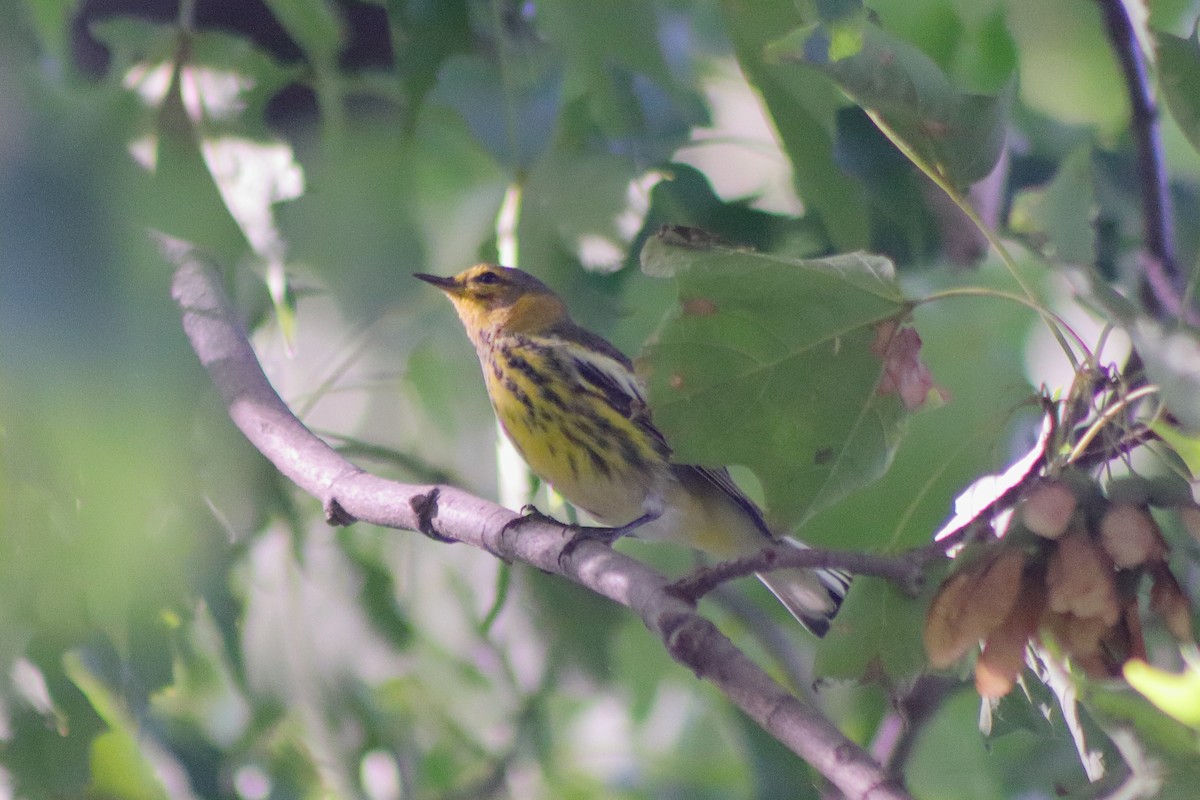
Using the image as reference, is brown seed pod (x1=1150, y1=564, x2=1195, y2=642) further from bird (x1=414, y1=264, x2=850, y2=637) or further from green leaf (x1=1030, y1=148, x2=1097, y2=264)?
bird (x1=414, y1=264, x2=850, y2=637)

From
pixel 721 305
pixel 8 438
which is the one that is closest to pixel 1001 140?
pixel 721 305

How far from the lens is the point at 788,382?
1.32m

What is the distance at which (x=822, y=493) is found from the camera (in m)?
1.31

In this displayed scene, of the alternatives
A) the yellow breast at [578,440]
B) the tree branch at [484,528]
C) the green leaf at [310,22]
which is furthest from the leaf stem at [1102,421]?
the yellow breast at [578,440]

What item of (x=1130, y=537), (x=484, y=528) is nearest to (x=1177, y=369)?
(x=1130, y=537)

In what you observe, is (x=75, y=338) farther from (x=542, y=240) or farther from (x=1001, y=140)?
(x=1001, y=140)

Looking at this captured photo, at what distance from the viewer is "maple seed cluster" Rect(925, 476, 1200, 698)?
1.07 m

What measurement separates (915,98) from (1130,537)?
44cm

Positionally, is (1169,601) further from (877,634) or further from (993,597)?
(877,634)

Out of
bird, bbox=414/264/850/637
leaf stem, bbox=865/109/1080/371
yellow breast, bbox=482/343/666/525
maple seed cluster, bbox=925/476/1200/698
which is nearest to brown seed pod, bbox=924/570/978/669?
maple seed cluster, bbox=925/476/1200/698

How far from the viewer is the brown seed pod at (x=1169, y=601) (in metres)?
1.08

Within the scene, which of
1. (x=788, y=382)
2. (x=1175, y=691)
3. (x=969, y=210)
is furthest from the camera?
(x=788, y=382)

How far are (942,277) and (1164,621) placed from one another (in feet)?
5.49

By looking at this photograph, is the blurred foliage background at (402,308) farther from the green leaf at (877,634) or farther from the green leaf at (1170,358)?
the green leaf at (1170,358)
